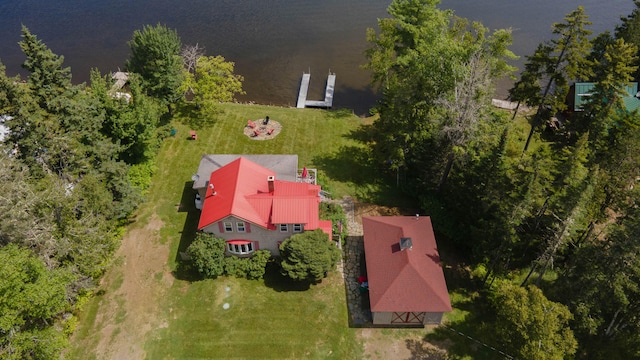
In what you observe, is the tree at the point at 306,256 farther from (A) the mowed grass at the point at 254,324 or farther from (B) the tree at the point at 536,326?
(B) the tree at the point at 536,326

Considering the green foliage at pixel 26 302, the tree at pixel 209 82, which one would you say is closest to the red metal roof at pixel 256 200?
the green foliage at pixel 26 302

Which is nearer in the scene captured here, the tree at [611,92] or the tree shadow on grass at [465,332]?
the tree shadow on grass at [465,332]

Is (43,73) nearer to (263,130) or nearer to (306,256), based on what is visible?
(263,130)

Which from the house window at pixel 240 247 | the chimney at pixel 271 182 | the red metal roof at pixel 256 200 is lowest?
the house window at pixel 240 247

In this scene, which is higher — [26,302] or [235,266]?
[26,302]

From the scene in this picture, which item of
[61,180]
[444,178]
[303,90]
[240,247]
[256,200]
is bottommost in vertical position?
[240,247]

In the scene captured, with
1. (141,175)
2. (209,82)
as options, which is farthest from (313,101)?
(141,175)

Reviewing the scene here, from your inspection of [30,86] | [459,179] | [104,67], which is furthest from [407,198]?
[104,67]
